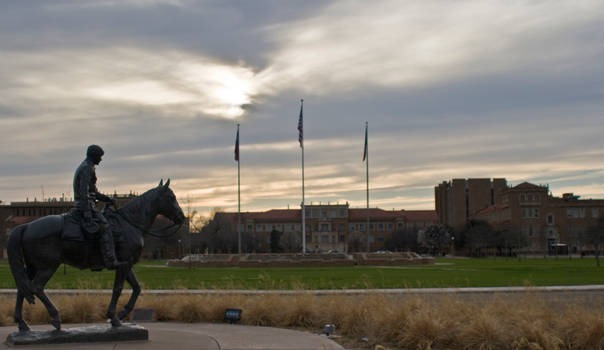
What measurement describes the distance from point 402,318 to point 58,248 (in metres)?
6.25

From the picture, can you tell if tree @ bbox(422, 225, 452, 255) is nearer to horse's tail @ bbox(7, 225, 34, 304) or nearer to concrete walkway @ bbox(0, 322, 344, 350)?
concrete walkway @ bbox(0, 322, 344, 350)

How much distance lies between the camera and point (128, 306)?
38.2 ft

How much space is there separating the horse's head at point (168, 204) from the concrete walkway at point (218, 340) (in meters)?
2.09

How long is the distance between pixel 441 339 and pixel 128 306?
569 centimetres

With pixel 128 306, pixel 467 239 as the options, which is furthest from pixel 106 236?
pixel 467 239

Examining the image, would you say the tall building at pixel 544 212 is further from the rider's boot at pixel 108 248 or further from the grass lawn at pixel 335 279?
the rider's boot at pixel 108 248

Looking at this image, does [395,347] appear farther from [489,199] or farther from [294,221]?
[489,199]

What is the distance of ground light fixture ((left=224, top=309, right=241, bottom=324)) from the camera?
531 inches

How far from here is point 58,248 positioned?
10648 mm

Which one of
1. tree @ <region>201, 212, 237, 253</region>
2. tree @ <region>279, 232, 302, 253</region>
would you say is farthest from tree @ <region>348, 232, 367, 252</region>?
tree @ <region>201, 212, 237, 253</region>

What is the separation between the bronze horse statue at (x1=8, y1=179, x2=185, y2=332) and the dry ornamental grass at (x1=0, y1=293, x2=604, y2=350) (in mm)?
3222

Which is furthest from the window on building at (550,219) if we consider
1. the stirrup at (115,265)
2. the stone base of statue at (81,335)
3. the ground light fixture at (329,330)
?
the stirrup at (115,265)

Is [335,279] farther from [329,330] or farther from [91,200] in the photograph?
[91,200]

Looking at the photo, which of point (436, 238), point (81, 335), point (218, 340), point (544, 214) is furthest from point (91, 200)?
point (544, 214)
